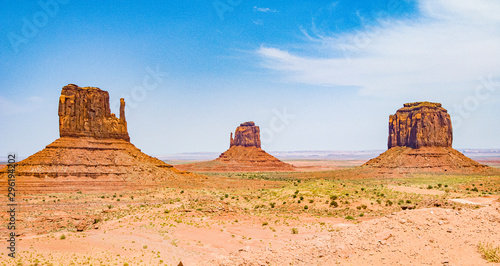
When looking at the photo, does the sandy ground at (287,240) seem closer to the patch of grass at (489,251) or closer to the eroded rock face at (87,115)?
the patch of grass at (489,251)

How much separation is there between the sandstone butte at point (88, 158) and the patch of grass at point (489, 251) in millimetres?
53740

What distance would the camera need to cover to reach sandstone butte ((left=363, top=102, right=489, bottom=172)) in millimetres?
96625

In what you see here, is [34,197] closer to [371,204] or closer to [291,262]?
[371,204]

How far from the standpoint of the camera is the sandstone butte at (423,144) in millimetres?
96625

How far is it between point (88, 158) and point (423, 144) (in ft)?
268

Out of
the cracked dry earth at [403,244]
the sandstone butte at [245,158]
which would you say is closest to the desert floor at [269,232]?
the cracked dry earth at [403,244]

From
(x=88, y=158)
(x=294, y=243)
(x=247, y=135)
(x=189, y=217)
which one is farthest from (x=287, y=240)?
(x=247, y=135)

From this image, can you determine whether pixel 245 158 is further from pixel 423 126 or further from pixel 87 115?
pixel 87 115

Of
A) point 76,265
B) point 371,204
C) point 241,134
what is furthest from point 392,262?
point 241,134

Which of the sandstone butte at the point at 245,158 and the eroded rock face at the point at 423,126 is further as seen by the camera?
the sandstone butte at the point at 245,158

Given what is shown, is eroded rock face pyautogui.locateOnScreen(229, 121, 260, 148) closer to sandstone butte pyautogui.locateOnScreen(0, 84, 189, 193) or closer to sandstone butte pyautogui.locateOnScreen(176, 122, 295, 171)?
sandstone butte pyautogui.locateOnScreen(176, 122, 295, 171)

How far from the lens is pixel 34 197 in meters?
48.7

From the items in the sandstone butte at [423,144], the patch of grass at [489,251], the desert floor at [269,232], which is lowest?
the desert floor at [269,232]

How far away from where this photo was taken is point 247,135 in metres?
168
